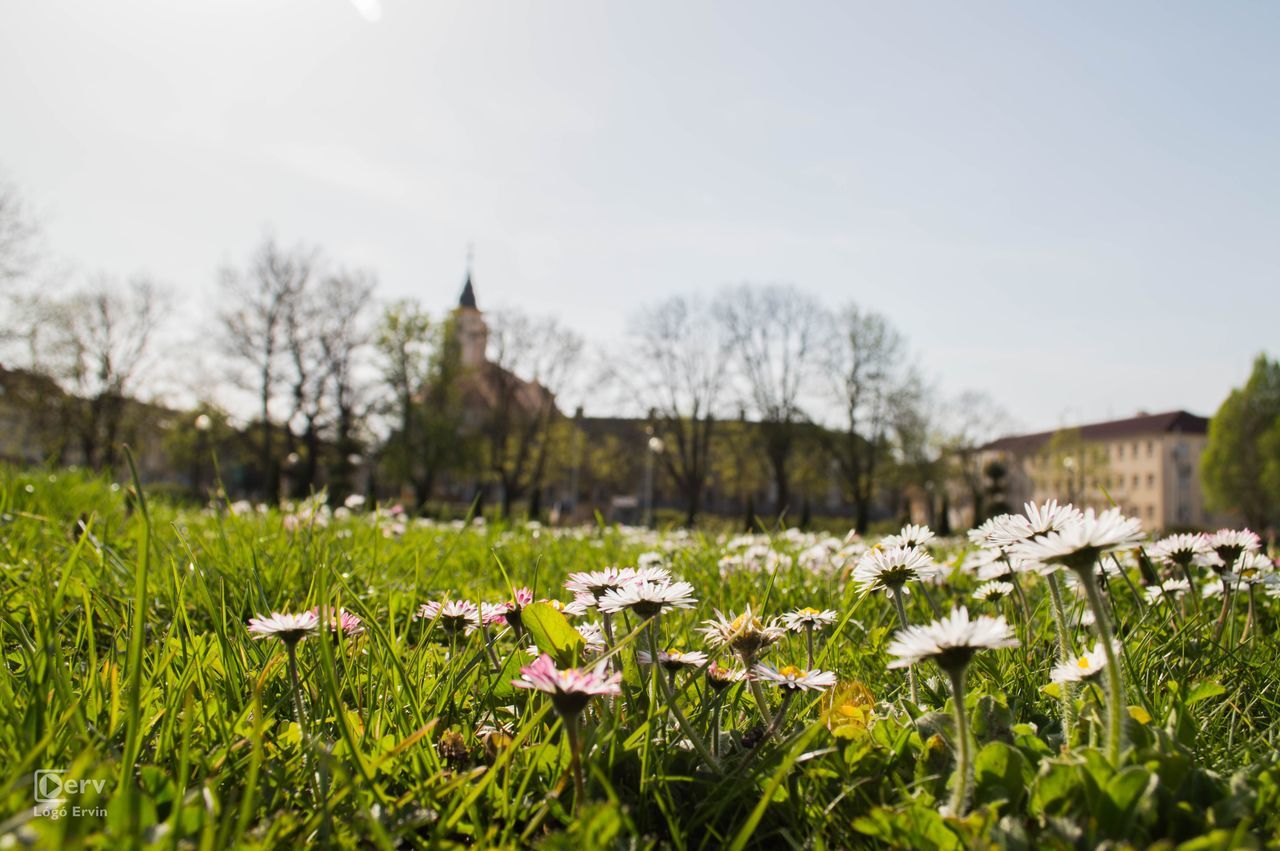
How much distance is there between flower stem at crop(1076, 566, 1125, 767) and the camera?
971 mm

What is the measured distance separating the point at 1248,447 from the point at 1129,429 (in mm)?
32696

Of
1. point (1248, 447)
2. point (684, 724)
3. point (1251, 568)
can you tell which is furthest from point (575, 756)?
point (1248, 447)

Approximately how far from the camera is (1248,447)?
51.2 meters

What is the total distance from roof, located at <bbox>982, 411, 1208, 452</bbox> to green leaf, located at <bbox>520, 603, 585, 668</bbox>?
76294 millimetres

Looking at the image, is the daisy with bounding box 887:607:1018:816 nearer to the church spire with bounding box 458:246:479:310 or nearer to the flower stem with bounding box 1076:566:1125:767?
the flower stem with bounding box 1076:566:1125:767

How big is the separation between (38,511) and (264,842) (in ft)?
15.4

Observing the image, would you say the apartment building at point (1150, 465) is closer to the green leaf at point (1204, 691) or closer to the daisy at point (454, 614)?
the green leaf at point (1204, 691)

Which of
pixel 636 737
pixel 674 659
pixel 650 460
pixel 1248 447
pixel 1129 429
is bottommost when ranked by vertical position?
pixel 636 737

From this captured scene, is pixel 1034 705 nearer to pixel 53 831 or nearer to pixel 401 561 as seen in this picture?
pixel 53 831

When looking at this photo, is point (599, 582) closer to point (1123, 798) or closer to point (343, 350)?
point (1123, 798)

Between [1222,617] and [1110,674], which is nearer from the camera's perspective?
[1110,674]

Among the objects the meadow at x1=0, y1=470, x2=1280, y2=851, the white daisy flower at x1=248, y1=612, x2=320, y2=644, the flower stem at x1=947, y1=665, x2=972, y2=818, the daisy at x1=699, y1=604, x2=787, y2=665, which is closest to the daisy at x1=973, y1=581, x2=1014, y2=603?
the meadow at x1=0, y1=470, x2=1280, y2=851

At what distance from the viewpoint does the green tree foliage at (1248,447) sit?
163ft

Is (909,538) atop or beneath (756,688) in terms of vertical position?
atop
